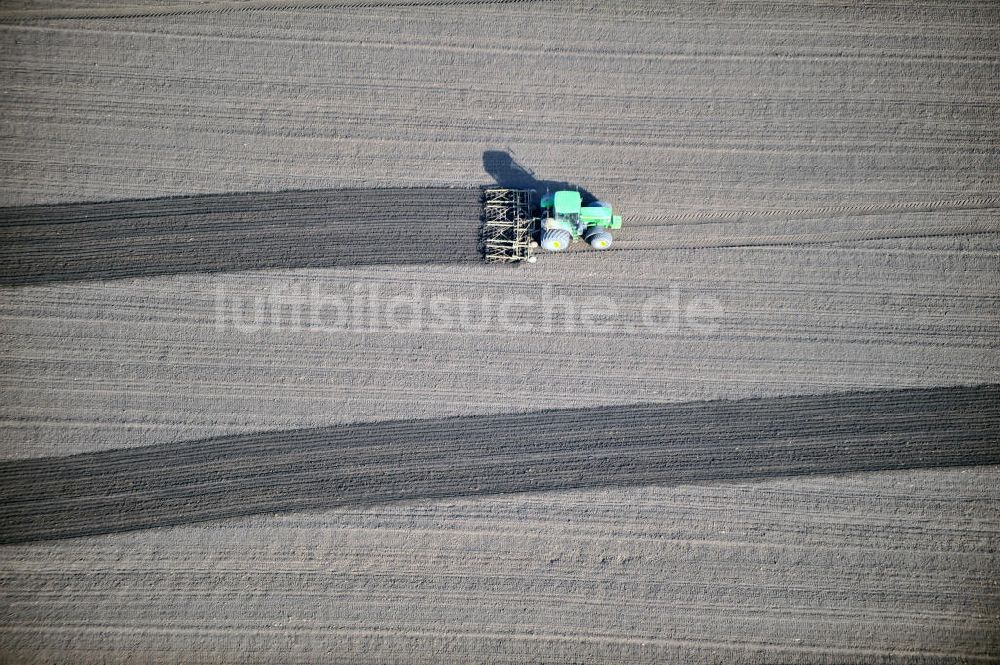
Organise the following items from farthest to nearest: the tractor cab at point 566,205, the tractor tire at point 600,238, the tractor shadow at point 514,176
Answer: the tractor shadow at point 514,176 < the tractor tire at point 600,238 < the tractor cab at point 566,205

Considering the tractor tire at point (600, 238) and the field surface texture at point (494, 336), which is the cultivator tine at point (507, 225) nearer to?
the field surface texture at point (494, 336)

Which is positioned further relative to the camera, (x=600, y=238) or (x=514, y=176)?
(x=514, y=176)

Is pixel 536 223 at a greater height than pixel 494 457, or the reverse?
pixel 536 223

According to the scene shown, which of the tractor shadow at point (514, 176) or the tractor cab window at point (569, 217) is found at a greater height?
the tractor shadow at point (514, 176)

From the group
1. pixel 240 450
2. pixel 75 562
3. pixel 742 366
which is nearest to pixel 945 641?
pixel 742 366

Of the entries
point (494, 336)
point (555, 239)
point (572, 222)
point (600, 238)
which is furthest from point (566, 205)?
point (494, 336)

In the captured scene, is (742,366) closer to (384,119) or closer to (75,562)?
(384,119)

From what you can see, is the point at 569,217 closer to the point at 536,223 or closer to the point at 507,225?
the point at 536,223

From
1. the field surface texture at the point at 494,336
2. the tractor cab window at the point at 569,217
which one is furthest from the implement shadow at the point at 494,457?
the tractor cab window at the point at 569,217
